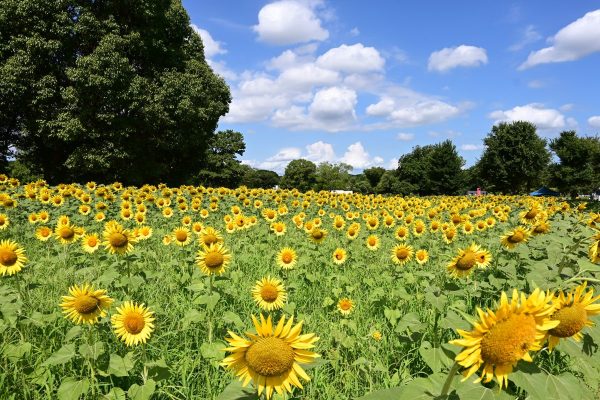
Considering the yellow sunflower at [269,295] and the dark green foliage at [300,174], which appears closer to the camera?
the yellow sunflower at [269,295]

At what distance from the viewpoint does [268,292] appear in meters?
3.66

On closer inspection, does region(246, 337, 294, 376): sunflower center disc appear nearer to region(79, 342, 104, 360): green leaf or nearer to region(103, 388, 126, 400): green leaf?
region(103, 388, 126, 400): green leaf

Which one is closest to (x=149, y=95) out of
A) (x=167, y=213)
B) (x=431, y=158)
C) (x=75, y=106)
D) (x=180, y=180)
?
(x=75, y=106)

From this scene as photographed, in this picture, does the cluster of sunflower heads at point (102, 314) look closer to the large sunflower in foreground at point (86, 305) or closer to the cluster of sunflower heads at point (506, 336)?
the large sunflower in foreground at point (86, 305)

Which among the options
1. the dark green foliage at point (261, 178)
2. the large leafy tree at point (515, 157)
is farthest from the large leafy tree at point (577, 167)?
the dark green foliage at point (261, 178)

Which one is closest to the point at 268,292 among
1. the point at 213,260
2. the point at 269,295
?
the point at 269,295

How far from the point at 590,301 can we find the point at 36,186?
1357 cm

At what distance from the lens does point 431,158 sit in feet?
203

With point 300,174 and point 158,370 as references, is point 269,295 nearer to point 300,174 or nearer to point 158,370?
point 158,370

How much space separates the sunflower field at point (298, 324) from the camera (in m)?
1.55

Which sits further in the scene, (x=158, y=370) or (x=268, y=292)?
(x=268, y=292)

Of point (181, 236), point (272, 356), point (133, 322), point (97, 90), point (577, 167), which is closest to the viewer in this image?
point (272, 356)

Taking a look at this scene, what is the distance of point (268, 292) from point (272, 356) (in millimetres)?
1916

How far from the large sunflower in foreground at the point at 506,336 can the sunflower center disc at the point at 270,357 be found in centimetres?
74
